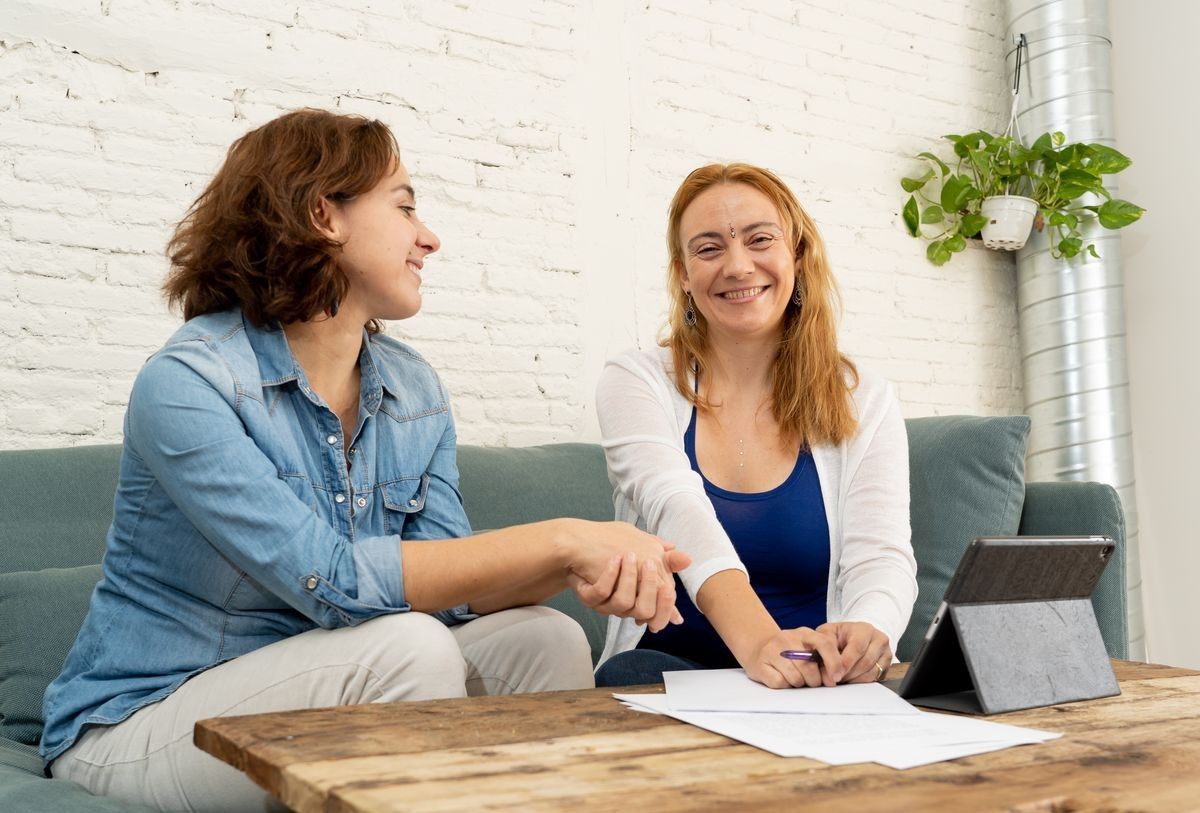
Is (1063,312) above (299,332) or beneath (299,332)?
above

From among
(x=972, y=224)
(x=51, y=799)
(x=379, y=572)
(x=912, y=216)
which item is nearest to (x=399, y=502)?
(x=379, y=572)

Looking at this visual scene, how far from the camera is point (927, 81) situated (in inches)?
154

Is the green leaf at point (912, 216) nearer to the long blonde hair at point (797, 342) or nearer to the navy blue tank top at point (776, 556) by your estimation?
the long blonde hair at point (797, 342)

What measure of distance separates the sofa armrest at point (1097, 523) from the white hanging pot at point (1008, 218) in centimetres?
149

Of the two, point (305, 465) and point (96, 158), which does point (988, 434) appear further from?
point (96, 158)

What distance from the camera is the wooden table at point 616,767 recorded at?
0.81 m

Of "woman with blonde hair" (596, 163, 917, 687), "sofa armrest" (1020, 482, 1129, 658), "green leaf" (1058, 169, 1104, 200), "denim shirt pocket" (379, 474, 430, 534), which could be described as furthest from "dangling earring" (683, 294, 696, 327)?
"green leaf" (1058, 169, 1104, 200)

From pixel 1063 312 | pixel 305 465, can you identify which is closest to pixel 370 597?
pixel 305 465

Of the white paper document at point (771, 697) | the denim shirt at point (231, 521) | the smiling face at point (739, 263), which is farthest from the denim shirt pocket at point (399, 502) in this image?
the smiling face at point (739, 263)

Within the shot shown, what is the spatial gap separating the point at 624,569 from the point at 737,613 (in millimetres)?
343

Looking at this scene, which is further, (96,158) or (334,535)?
(96,158)

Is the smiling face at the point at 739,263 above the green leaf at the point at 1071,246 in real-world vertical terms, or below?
below

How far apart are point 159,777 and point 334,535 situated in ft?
1.06

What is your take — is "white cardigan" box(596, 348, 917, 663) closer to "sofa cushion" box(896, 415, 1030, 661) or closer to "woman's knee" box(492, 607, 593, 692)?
"woman's knee" box(492, 607, 593, 692)
